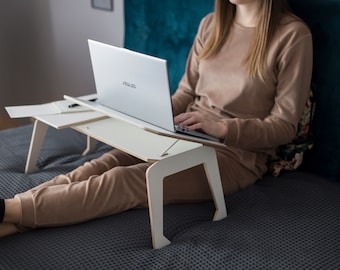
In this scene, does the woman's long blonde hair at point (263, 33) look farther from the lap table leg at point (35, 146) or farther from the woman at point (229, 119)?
the lap table leg at point (35, 146)

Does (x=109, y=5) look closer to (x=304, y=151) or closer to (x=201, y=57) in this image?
(x=201, y=57)

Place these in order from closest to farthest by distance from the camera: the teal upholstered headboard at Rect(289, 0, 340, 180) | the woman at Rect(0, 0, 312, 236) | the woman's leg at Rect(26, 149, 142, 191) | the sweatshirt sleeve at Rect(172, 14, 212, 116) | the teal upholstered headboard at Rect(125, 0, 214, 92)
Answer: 1. the woman at Rect(0, 0, 312, 236)
2. the woman's leg at Rect(26, 149, 142, 191)
3. the teal upholstered headboard at Rect(289, 0, 340, 180)
4. the sweatshirt sleeve at Rect(172, 14, 212, 116)
5. the teal upholstered headboard at Rect(125, 0, 214, 92)

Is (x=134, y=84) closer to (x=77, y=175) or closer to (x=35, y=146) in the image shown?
(x=77, y=175)

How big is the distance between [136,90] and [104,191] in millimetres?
272

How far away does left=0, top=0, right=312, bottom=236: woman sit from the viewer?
1.20 metres

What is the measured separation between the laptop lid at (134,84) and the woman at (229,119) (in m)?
0.15

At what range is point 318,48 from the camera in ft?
4.87

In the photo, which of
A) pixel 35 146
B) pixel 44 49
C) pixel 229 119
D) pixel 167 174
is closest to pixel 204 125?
pixel 229 119

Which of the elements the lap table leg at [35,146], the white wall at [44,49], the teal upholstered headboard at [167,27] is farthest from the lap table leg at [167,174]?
the white wall at [44,49]

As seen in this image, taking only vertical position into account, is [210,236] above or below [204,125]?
below

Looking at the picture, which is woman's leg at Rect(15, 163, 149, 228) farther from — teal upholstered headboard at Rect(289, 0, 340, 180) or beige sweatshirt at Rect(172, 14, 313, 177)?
teal upholstered headboard at Rect(289, 0, 340, 180)

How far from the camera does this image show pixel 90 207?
120cm

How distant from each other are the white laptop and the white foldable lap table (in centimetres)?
5

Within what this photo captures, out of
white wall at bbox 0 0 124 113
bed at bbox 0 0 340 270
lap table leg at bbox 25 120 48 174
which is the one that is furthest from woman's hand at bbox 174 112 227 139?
white wall at bbox 0 0 124 113
